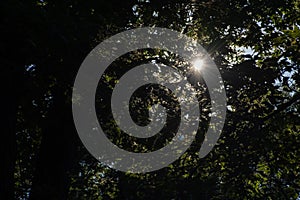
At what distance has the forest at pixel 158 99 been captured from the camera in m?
7.35

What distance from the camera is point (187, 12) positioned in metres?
11.7

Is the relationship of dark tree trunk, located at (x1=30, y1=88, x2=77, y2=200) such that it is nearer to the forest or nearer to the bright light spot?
the forest

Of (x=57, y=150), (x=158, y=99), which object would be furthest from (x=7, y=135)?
(x=158, y=99)

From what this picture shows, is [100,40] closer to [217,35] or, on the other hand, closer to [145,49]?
[145,49]

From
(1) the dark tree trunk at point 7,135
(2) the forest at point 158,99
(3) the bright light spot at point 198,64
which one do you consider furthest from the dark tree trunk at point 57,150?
(3) the bright light spot at point 198,64

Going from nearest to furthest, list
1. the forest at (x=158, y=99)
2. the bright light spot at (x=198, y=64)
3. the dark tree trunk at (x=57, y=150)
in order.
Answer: the forest at (x=158, y=99)
the dark tree trunk at (x=57, y=150)
the bright light spot at (x=198, y=64)

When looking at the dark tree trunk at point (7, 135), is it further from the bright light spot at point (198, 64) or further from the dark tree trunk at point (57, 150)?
the bright light spot at point (198, 64)

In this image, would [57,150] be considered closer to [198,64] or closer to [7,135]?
[7,135]

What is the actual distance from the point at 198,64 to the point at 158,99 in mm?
1381

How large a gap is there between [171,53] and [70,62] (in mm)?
4349

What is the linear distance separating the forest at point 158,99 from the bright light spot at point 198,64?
0.33 meters

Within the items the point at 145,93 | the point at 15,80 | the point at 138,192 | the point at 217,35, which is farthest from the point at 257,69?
the point at 15,80

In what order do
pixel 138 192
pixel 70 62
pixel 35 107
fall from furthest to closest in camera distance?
pixel 35 107
pixel 138 192
pixel 70 62

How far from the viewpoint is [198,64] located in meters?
10.3
